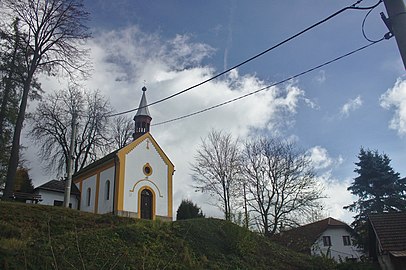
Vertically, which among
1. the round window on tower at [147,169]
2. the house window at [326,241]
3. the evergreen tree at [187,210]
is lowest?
the house window at [326,241]

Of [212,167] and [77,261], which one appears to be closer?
[77,261]

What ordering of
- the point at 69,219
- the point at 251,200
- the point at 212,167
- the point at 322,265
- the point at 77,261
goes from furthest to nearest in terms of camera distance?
the point at 212,167 < the point at 251,200 < the point at 322,265 < the point at 69,219 < the point at 77,261

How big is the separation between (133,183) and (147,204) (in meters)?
1.78

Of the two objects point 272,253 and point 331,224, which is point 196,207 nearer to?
point 272,253

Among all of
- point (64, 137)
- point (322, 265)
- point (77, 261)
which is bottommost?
point (322, 265)

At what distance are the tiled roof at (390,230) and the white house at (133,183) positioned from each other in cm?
1339

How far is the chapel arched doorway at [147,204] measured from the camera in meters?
24.3

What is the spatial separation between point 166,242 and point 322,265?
8326mm

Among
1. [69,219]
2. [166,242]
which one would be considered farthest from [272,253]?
[69,219]

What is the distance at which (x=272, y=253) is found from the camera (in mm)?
18812

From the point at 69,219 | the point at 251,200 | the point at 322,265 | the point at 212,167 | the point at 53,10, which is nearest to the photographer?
the point at 69,219

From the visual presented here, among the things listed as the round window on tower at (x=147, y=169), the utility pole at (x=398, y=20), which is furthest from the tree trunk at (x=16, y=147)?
the utility pole at (x=398, y=20)

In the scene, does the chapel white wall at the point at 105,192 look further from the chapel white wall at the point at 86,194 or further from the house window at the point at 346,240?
the house window at the point at 346,240

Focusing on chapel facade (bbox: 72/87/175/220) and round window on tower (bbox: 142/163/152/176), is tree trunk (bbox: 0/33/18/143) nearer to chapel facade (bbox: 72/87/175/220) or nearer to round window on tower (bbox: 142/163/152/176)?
chapel facade (bbox: 72/87/175/220)
